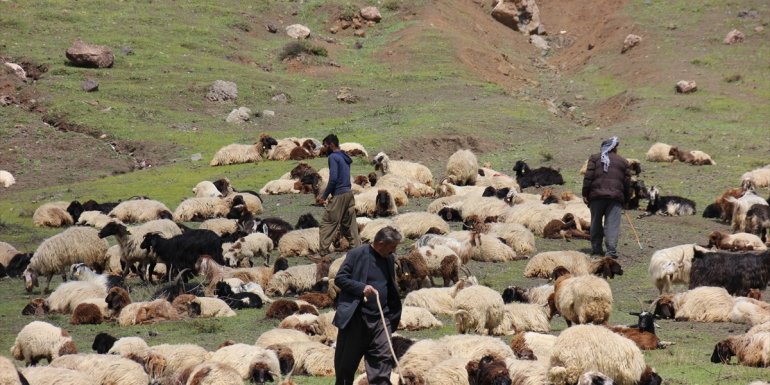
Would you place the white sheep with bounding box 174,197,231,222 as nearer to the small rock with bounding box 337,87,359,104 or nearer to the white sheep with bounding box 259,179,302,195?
the white sheep with bounding box 259,179,302,195

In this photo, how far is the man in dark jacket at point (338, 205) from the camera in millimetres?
17469

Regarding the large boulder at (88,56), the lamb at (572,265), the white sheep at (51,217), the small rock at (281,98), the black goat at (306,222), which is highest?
the lamb at (572,265)

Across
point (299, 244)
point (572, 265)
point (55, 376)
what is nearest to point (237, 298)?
point (299, 244)

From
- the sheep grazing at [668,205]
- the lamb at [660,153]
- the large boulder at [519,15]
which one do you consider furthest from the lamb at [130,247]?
the large boulder at [519,15]

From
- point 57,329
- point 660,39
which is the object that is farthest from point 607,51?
point 57,329

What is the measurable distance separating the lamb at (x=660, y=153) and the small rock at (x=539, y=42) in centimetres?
2566

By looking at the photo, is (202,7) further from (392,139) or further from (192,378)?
(192,378)

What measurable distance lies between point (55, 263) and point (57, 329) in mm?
5023

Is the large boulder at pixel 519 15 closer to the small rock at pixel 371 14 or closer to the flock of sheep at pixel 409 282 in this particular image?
the small rock at pixel 371 14

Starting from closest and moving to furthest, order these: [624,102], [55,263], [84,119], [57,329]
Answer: [57,329]
[55,263]
[84,119]
[624,102]

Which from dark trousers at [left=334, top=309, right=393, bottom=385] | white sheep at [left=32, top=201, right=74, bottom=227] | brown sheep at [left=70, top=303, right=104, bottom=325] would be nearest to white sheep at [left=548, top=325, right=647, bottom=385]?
dark trousers at [left=334, top=309, right=393, bottom=385]

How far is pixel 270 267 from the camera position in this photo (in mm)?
17812

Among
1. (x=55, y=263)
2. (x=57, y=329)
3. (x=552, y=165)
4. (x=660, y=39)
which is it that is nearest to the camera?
(x=57, y=329)

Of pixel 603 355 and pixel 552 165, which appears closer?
pixel 603 355
